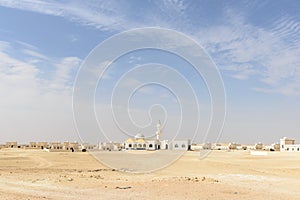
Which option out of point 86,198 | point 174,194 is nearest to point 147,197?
point 174,194

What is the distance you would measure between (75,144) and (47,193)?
104m

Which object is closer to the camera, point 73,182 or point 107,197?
point 107,197

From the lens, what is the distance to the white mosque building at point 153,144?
119 metres

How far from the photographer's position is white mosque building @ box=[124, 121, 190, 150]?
119375 mm

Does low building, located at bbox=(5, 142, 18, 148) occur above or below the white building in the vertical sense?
below

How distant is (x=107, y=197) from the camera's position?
16828mm

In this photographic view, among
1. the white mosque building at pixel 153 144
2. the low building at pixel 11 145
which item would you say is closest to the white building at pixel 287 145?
the white mosque building at pixel 153 144

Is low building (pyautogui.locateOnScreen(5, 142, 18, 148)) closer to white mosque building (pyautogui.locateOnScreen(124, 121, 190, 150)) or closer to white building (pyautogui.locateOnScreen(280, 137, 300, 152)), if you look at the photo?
white mosque building (pyautogui.locateOnScreen(124, 121, 190, 150))

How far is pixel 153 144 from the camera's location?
120m

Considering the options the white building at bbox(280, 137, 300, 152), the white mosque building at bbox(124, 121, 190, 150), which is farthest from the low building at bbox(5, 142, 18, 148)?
the white building at bbox(280, 137, 300, 152)

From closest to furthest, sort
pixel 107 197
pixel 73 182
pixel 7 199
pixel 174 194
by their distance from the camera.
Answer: pixel 7 199, pixel 107 197, pixel 174 194, pixel 73 182

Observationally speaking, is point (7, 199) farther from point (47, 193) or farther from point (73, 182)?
point (73, 182)

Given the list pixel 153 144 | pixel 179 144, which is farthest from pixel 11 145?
pixel 179 144

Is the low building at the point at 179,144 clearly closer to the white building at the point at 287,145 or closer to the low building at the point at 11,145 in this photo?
the white building at the point at 287,145
